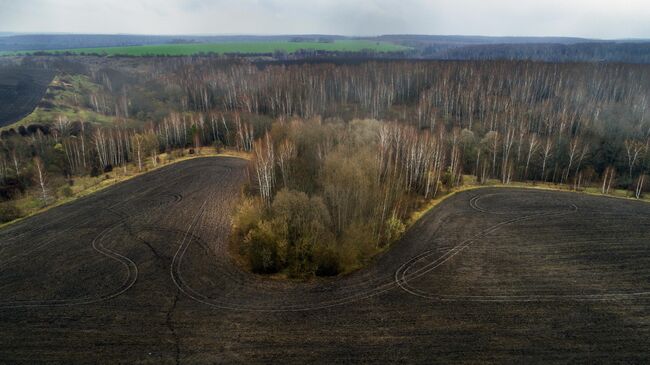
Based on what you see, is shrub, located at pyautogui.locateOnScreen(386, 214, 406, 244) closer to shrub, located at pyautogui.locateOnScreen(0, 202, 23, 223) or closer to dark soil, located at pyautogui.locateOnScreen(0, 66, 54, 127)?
shrub, located at pyautogui.locateOnScreen(0, 202, 23, 223)

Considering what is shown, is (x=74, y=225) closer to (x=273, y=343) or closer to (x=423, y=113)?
(x=273, y=343)

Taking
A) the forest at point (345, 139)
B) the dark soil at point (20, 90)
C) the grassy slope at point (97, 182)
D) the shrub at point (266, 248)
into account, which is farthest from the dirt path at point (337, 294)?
the dark soil at point (20, 90)

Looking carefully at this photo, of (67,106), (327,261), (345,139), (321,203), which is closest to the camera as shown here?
(327,261)

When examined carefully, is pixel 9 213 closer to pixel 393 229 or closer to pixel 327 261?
pixel 327 261

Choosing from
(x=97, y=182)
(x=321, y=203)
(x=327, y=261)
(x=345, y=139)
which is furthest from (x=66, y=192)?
(x=327, y=261)

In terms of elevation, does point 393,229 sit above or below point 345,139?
below

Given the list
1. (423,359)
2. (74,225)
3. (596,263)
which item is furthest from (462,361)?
(74,225)

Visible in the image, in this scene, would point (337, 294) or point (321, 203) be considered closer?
point (337, 294)
